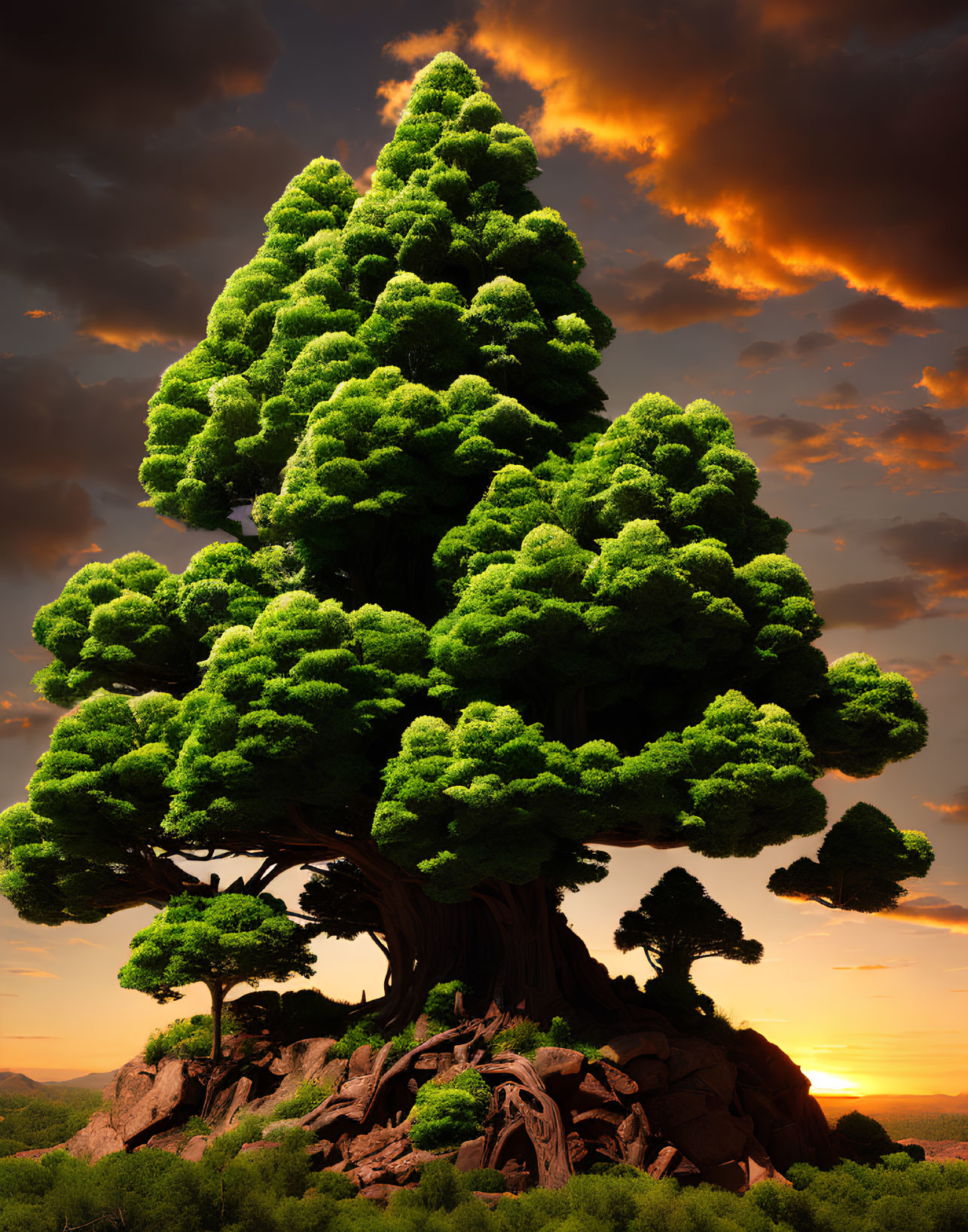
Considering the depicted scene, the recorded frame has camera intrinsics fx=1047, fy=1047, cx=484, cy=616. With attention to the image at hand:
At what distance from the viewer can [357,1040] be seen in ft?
51.2

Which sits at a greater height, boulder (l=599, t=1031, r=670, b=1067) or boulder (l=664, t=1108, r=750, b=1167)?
boulder (l=599, t=1031, r=670, b=1067)

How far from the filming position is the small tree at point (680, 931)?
16.5 metres

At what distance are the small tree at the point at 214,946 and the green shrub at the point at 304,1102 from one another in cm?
161

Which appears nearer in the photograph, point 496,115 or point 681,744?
point 681,744

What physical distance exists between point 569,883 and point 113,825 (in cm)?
698

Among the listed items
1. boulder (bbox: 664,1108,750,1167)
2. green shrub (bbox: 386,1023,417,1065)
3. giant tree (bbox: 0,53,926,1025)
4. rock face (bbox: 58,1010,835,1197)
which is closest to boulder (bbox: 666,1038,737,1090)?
rock face (bbox: 58,1010,835,1197)

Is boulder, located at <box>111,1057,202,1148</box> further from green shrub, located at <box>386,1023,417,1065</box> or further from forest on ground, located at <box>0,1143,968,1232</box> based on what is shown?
green shrub, located at <box>386,1023,417,1065</box>

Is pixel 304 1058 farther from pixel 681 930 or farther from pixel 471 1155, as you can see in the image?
pixel 681 930

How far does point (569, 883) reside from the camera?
15.2 m

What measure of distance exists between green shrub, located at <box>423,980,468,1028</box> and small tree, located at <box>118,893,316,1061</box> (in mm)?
2134

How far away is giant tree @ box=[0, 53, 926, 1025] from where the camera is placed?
1391cm

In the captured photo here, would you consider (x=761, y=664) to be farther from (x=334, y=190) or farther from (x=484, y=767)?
(x=334, y=190)

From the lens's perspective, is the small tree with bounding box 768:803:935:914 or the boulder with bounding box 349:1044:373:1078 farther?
the small tree with bounding box 768:803:935:914

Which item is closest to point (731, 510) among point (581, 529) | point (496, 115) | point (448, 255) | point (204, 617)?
point (581, 529)
